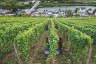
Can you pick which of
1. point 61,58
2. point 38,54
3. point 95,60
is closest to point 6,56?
point 38,54

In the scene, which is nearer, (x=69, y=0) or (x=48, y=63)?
(x=48, y=63)

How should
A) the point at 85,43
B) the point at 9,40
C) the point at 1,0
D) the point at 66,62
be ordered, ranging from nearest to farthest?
the point at 85,43 < the point at 66,62 < the point at 9,40 < the point at 1,0

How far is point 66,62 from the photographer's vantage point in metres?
6.08

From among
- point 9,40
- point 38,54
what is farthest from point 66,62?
point 9,40

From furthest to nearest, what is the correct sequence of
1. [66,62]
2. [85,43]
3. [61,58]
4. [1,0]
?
[1,0], [61,58], [66,62], [85,43]

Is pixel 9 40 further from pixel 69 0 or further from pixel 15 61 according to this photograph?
pixel 69 0

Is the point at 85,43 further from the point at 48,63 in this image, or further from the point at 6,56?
the point at 6,56

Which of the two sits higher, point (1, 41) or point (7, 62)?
point (1, 41)

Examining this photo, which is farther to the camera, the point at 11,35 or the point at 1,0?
the point at 1,0

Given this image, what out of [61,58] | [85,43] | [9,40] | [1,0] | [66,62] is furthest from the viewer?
[1,0]

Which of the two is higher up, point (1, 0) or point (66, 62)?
point (1, 0)

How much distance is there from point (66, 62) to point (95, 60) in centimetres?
234

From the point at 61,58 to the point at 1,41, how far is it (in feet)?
16.7

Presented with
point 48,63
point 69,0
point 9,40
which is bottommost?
point 48,63
